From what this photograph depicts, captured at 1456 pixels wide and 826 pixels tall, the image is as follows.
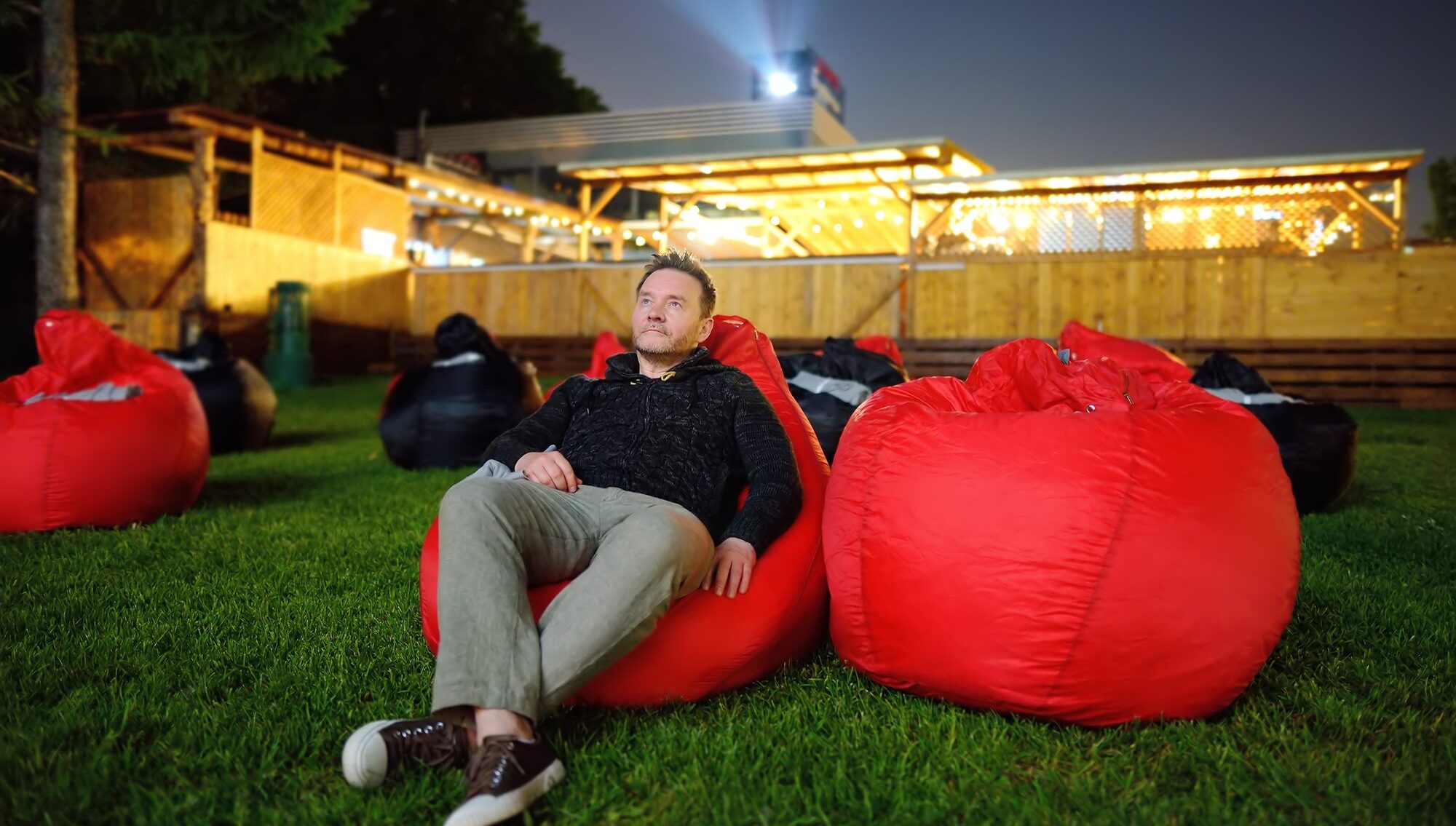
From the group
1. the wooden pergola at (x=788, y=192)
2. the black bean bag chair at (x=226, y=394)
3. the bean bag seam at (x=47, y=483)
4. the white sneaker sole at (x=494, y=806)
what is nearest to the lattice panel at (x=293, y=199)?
the wooden pergola at (x=788, y=192)

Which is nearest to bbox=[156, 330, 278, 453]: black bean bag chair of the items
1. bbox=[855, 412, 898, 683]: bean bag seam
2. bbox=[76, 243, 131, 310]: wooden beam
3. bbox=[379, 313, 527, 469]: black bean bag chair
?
bbox=[379, 313, 527, 469]: black bean bag chair

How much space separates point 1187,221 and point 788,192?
241 inches

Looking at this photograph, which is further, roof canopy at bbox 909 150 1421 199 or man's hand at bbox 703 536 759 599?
roof canopy at bbox 909 150 1421 199

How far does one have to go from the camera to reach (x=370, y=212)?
1736 centimetres

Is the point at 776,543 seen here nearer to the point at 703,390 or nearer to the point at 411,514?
the point at 703,390

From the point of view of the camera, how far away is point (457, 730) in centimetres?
193

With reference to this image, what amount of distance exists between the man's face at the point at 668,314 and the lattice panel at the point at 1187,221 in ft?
35.9

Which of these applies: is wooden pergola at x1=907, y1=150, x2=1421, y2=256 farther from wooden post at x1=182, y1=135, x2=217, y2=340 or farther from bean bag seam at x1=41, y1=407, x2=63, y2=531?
bean bag seam at x1=41, y1=407, x2=63, y2=531

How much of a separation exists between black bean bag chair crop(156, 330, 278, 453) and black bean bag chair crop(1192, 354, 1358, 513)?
21.3 ft

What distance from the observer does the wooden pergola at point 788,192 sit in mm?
14102

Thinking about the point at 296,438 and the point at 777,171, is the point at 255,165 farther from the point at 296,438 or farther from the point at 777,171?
the point at 296,438

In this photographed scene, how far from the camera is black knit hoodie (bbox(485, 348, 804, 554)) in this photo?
99.8 inches

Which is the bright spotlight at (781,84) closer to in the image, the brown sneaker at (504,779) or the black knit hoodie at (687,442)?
the black knit hoodie at (687,442)

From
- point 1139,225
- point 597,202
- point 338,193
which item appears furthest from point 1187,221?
point 338,193
